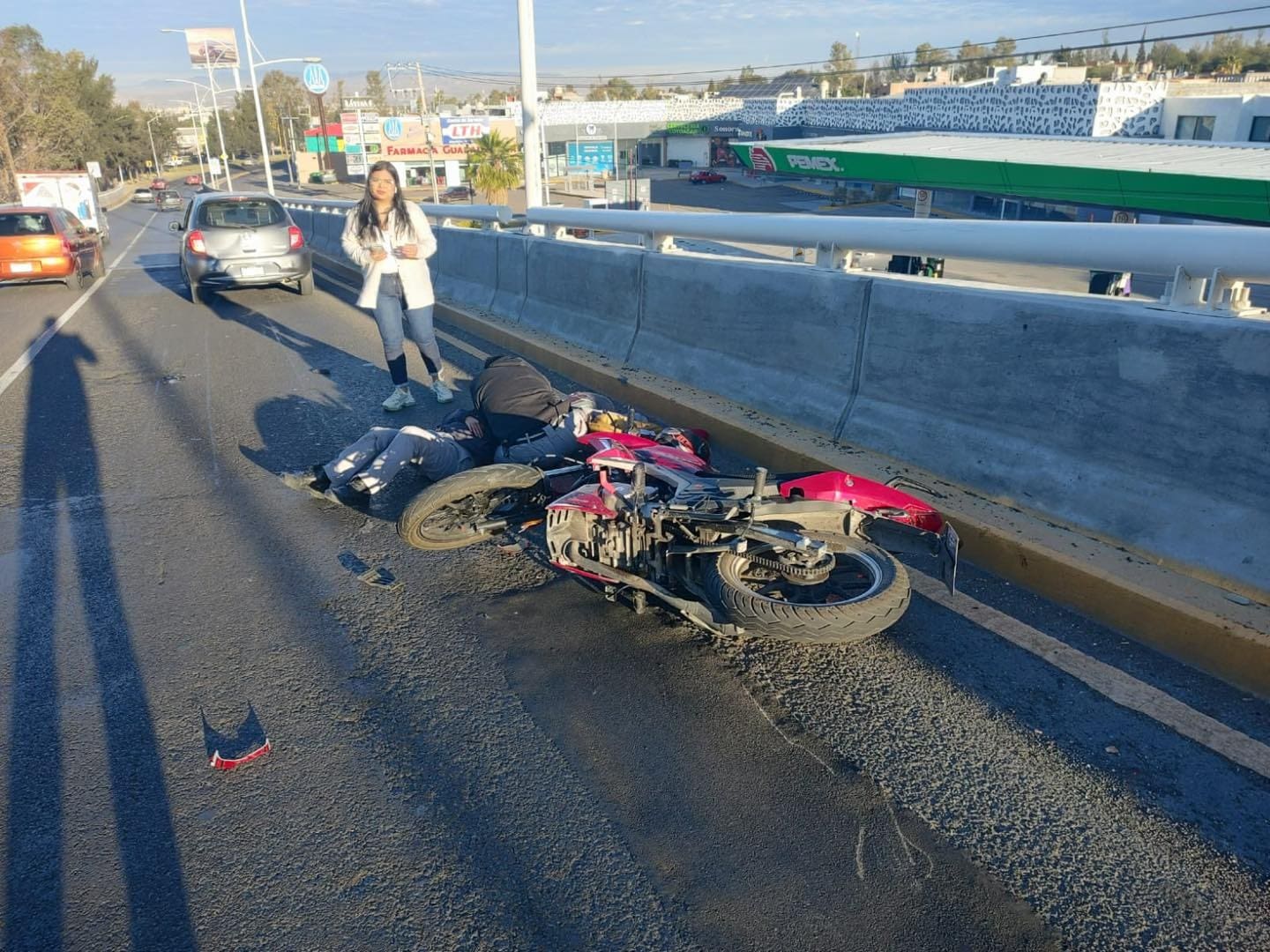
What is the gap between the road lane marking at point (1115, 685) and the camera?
2.85 meters

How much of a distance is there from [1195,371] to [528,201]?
8.70 meters

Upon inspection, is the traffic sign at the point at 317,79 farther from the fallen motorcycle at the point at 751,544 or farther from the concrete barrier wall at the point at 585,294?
the fallen motorcycle at the point at 751,544

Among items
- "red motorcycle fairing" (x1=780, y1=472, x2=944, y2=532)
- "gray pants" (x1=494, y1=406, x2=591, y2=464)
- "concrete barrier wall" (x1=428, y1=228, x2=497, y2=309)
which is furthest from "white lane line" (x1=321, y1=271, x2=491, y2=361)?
"red motorcycle fairing" (x1=780, y1=472, x2=944, y2=532)

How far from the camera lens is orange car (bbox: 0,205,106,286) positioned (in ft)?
50.6

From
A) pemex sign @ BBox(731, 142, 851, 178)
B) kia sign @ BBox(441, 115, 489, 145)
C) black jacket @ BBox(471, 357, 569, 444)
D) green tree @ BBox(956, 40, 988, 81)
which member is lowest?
black jacket @ BBox(471, 357, 569, 444)

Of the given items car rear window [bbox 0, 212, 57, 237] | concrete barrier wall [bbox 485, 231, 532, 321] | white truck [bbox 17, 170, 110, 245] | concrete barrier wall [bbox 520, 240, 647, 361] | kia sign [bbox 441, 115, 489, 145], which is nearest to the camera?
concrete barrier wall [bbox 520, 240, 647, 361]

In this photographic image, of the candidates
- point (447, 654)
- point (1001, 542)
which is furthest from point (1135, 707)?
point (447, 654)

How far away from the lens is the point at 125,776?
2.87 metres

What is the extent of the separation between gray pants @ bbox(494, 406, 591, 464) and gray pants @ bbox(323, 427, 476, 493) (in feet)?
1.10

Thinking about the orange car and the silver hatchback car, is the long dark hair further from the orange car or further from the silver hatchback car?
the orange car

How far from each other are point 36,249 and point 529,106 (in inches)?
402

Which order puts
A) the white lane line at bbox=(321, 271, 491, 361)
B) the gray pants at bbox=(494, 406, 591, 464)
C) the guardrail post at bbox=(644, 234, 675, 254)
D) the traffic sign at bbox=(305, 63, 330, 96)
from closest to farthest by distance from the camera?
the gray pants at bbox=(494, 406, 591, 464) → the guardrail post at bbox=(644, 234, 675, 254) → the white lane line at bbox=(321, 271, 491, 361) → the traffic sign at bbox=(305, 63, 330, 96)

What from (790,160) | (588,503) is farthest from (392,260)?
(790,160)

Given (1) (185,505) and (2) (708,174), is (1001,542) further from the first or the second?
(2) (708,174)
